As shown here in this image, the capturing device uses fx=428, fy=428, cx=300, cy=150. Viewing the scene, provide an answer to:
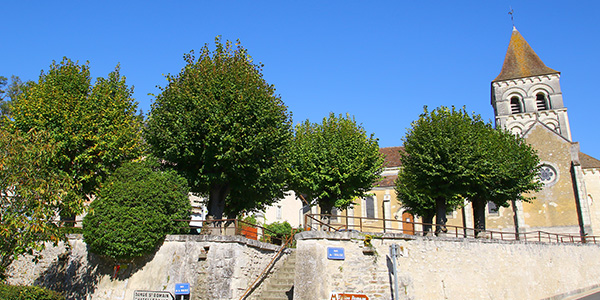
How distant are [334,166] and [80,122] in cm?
1116

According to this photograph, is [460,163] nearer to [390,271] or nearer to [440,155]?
[440,155]

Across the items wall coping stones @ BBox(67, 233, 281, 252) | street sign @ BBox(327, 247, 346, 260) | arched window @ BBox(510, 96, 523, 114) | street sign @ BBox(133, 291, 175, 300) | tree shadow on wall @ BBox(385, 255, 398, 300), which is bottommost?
street sign @ BBox(133, 291, 175, 300)

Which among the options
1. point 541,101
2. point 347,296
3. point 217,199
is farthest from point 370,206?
point 347,296

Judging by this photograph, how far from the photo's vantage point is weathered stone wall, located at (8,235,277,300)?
13.4 m

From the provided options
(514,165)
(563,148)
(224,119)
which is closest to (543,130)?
(563,148)

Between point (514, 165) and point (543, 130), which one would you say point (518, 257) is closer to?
point (514, 165)

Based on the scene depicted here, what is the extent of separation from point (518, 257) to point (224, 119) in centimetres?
1363

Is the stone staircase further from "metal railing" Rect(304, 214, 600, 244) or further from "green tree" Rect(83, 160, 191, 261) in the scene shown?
"green tree" Rect(83, 160, 191, 261)

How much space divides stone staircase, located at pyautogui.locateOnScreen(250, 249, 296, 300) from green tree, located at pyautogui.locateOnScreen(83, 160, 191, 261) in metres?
3.39

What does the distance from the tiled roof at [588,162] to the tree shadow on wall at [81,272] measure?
35.9 metres

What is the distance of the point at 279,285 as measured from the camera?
583 inches

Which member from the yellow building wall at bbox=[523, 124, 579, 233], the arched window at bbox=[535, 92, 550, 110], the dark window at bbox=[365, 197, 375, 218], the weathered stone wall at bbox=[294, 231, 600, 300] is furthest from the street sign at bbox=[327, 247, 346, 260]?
the arched window at bbox=[535, 92, 550, 110]

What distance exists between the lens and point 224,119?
15.8 m

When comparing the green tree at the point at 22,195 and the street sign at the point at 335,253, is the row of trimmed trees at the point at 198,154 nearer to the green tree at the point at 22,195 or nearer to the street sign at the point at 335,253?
the green tree at the point at 22,195
